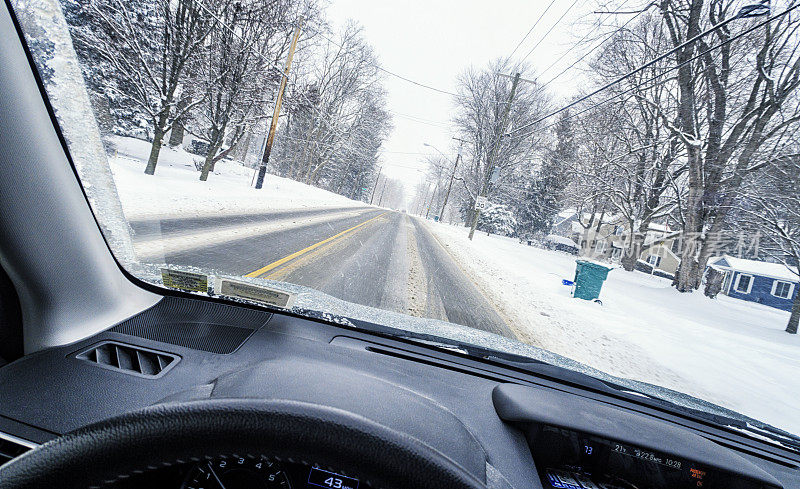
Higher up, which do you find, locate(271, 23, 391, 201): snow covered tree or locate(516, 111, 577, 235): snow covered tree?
locate(516, 111, 577, 235): snow covered tree

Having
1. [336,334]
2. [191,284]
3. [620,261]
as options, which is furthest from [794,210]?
[620,261]

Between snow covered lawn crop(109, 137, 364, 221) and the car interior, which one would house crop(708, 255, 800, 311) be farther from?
snow covered lawn crop(109, 137, 364, 221)

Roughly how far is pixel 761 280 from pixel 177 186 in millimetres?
5348

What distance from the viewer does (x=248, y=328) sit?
204cm

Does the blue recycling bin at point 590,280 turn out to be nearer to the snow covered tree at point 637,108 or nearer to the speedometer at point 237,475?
the snow covered tree at point 637,108

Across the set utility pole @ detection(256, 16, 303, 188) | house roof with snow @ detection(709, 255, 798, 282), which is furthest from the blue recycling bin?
utility pole @ detection(256, 16, 303, 188)

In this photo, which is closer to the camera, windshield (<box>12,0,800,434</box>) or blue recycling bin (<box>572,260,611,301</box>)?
windshield (<box>12,0,800,434</box>)

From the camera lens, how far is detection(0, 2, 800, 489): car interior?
0.70 meters

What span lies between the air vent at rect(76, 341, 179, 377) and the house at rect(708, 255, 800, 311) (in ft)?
14.9

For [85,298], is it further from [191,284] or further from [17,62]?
[17,62]

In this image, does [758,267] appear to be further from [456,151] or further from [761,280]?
Result: [456,151]

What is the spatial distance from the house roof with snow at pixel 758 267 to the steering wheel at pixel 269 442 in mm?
3936

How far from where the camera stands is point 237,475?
3.07 feet

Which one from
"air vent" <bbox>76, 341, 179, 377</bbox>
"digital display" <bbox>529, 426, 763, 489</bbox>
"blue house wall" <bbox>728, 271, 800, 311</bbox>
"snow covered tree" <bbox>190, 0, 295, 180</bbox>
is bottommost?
"air vent" <bbox>76, 341, 179, 377</bbox>
